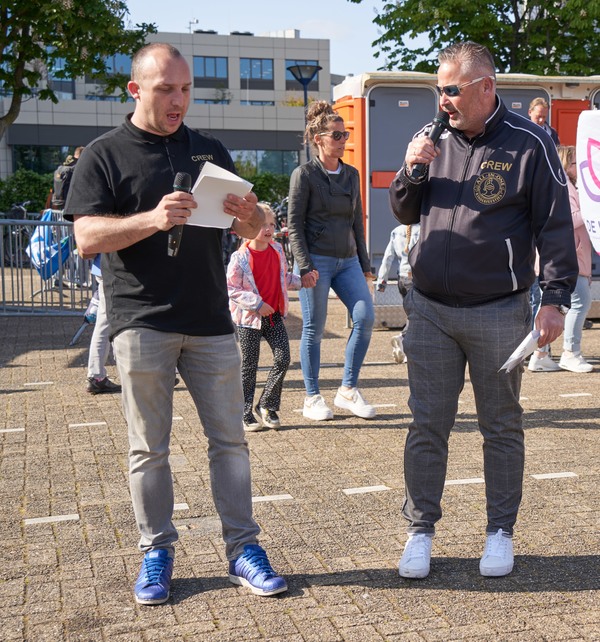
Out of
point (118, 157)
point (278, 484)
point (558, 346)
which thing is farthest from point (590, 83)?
point (118, 157)

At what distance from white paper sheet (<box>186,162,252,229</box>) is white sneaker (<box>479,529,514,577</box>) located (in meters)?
1.72

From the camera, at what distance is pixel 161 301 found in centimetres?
390

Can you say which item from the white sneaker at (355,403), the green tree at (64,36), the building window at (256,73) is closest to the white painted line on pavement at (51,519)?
the white sneaker at (355,403)

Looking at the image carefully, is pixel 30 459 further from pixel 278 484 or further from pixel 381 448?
pixel 381 448

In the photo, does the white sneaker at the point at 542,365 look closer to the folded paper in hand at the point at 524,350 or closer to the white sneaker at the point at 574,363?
the white sneaker at the point at 574,363

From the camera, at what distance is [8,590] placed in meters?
4.07

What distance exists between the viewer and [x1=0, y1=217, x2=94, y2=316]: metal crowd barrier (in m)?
12.2

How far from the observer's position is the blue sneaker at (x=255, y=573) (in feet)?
13.0

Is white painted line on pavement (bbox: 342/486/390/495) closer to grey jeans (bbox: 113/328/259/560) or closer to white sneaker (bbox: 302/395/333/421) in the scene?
grey jeans (bbox: 113/328/259/560)

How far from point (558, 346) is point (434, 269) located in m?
7.07

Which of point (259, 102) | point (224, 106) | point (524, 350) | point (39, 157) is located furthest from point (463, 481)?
point (259, 102)

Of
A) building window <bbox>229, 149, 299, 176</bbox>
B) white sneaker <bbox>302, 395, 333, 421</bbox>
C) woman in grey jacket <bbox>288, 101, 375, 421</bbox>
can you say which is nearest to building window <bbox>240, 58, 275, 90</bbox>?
building window <bbox>229, 149, 299, 176</bbox>

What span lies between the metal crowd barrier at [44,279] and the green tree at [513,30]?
12.0 m

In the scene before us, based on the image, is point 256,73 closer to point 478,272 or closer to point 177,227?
point 478,272
